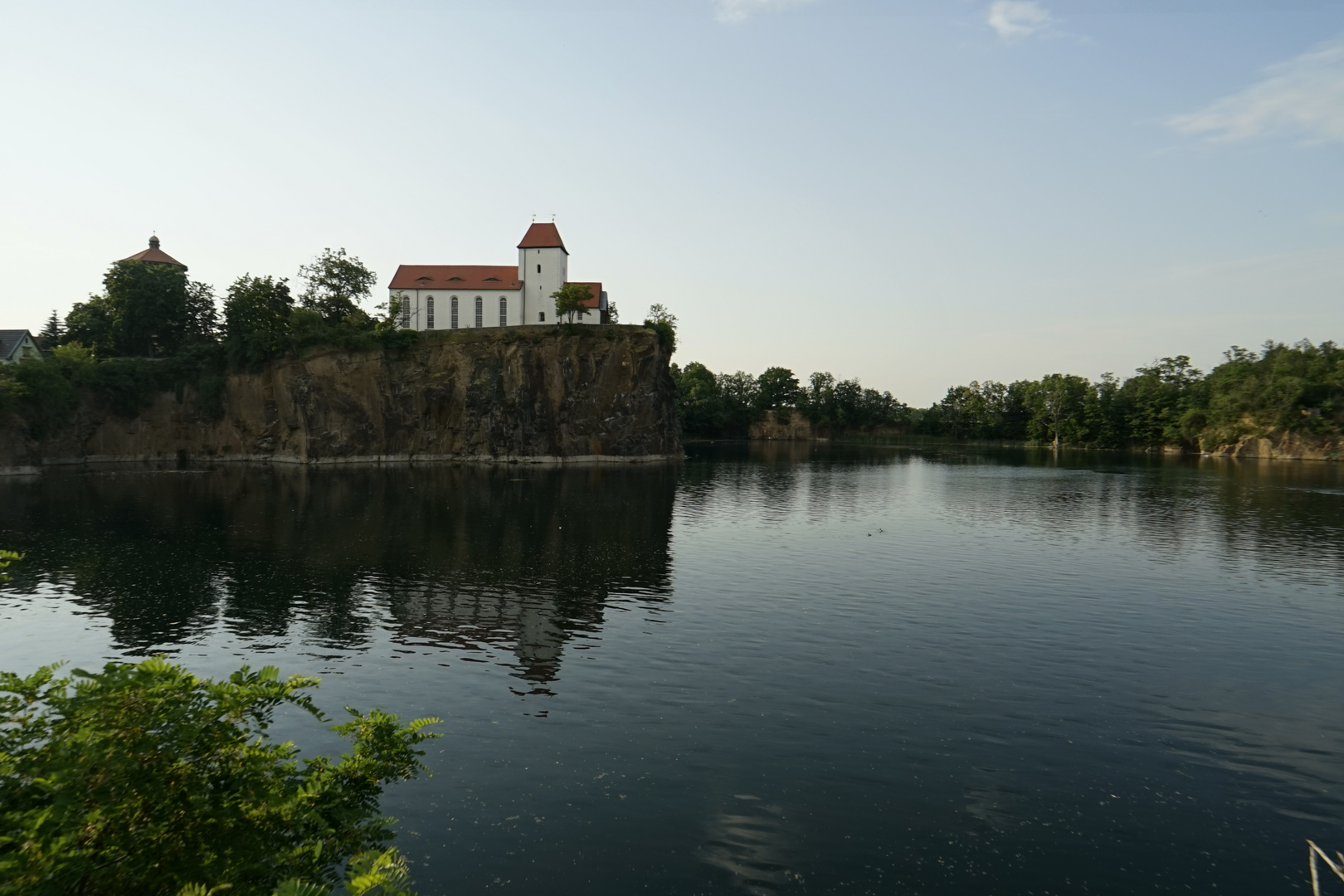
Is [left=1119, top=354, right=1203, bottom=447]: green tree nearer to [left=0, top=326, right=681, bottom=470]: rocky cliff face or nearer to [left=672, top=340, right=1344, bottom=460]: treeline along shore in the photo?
[left=672, top=340, right=1344, bottom=460]: treeline along shore

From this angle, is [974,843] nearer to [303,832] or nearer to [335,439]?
[303,832]

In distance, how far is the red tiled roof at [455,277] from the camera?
120m

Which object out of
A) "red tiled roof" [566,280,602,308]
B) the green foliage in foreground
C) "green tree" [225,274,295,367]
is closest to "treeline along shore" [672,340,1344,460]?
"red tiled roof" [566,280,602,308]

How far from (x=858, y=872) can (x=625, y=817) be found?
4.42 meters

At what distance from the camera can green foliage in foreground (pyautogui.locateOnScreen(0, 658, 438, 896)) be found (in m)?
7.12

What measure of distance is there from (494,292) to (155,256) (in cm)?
5342

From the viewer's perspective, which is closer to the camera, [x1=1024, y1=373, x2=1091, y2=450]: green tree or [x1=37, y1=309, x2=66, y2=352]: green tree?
[x1=37, y1=309, x2=66, y2=352]: green tree

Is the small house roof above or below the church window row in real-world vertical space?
below

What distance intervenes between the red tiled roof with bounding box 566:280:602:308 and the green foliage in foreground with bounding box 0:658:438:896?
110 metres

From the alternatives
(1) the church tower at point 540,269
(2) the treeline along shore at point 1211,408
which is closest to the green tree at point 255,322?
(1) the church tower at point 540,269

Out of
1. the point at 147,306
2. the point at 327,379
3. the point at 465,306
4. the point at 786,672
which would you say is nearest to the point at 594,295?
the point at 465,306

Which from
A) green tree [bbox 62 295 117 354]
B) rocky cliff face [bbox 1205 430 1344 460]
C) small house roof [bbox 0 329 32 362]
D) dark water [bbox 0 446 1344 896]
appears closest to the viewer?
dark water [bbox 0 446 1344 896]

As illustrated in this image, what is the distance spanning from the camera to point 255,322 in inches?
4299

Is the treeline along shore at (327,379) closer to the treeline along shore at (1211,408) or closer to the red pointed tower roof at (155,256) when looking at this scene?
the red pointed tower roof at (155,256)
